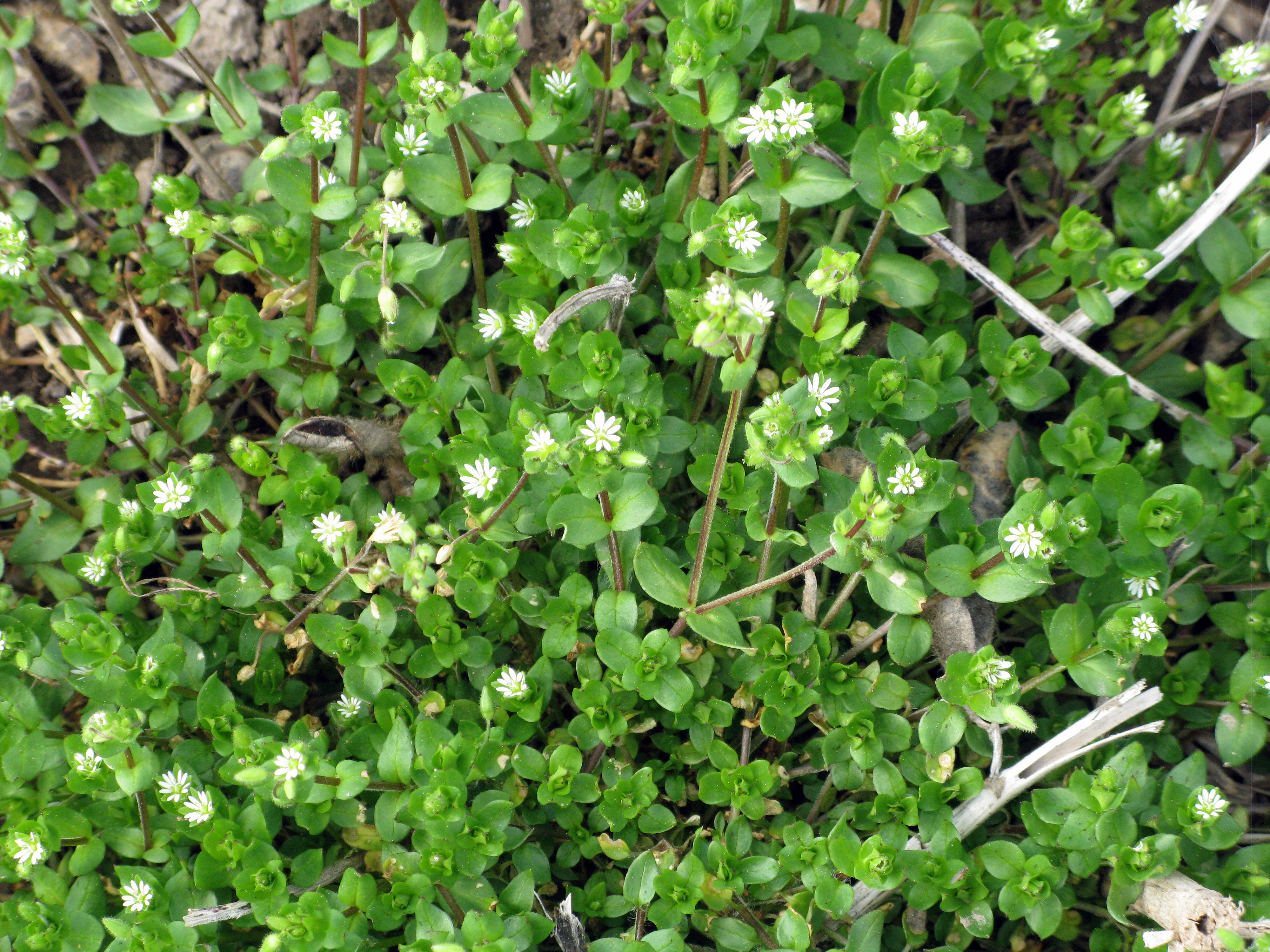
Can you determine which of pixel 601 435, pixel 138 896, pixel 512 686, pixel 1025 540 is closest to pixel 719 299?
pixel 601 435

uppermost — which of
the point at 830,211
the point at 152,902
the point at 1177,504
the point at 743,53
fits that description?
the point at 743,53

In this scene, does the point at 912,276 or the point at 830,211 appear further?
the point at 830,211

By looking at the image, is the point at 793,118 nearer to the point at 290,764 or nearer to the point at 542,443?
the point at 542,443

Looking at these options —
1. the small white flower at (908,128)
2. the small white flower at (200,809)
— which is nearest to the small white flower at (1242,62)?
the small white flower at (908,128)

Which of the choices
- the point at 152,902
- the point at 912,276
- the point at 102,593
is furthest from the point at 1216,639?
the point at 102,593

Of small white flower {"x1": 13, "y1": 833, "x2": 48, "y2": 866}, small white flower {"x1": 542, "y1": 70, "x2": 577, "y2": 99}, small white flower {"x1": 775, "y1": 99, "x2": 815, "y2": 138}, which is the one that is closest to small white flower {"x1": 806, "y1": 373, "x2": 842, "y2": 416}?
small white flower {"x1": 775, "y1": 99, "x2": 815, "y2": 138}

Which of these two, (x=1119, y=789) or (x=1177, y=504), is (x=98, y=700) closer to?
(x=1119, y=789)

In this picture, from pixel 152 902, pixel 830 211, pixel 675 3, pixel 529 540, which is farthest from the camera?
pixel 830 211
